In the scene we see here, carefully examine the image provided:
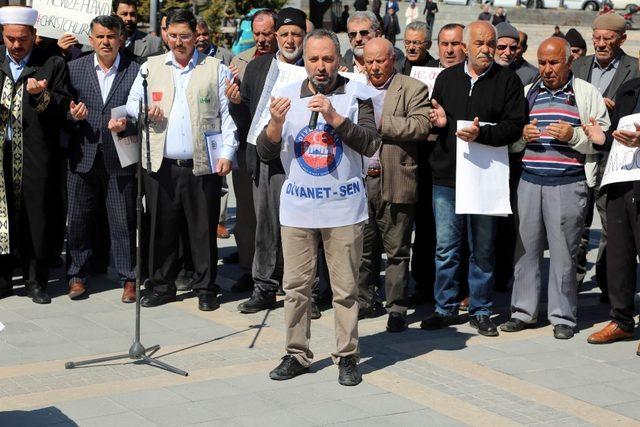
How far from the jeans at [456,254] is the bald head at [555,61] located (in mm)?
1030

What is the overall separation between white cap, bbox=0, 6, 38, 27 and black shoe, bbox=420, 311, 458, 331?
3761mm

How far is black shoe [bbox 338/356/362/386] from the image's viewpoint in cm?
719

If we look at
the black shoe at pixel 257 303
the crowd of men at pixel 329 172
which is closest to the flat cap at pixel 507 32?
the crowd of men at pixel 329 172

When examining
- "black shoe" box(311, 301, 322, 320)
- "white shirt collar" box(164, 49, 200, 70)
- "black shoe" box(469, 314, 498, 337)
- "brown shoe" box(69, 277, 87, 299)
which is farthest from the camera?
"brown shoe" box(69, 277, 87, 299)

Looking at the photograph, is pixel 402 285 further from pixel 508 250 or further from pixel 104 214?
pixel 104 214

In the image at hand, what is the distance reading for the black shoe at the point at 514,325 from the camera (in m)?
8.66

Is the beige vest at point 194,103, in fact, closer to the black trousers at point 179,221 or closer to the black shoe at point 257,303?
the black trousers at point 179,221

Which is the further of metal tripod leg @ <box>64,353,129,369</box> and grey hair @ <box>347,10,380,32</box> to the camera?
grey hair @ <box>347,10,380,32</box>

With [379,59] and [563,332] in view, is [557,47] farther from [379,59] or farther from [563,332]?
[563,332]

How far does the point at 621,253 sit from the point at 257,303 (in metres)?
2.71

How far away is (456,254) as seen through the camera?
28.4 ft

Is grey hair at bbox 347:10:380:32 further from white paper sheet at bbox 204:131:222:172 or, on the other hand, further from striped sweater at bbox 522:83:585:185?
striped sweater at bbox 522:83:585:185

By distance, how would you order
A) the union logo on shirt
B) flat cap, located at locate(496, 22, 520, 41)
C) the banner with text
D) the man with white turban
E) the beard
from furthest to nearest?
the banner with text → flat cap, located at locate(496, 22, 520, 41) → the man with white turban → the beard → the union logo on shirt

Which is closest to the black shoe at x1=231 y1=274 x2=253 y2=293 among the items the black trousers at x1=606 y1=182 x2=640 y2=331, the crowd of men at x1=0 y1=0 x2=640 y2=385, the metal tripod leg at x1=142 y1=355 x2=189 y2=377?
the crowd of men at x1=0 y1=0 x2=640 y2=385
